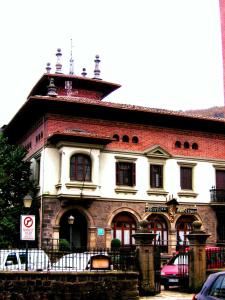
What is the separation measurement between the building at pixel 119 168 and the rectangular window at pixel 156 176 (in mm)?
68

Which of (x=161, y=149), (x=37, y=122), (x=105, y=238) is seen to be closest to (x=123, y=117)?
(x=161, y=149)

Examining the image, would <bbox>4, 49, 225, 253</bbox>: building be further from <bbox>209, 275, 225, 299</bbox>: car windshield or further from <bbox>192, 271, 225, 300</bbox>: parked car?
<bbox>209, 275, 225, 299</bbox>: car windshield

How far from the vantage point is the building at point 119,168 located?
34125mm

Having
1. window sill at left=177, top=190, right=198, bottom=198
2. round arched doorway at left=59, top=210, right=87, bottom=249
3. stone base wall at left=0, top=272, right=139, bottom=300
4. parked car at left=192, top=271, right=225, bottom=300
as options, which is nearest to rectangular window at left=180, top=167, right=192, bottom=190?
window sill at left=177, top=190, right=198, bottom=198

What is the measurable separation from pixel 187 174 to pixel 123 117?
6.16m

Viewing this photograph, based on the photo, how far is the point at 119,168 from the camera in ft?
120

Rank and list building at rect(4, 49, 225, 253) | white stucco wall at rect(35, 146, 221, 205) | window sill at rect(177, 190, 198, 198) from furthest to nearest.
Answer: window sill at rect(177, 190, 198, 198), building at rect(4, 49, 225, 253), white stucco wall at rect(35, 146, 221, 205)

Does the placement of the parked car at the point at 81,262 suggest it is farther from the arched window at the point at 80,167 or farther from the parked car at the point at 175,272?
the arched window at the point at 80,167

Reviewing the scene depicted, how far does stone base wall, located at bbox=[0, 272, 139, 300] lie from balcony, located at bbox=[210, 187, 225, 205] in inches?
822

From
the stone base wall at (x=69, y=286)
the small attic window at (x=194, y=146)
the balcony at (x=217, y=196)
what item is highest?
the small attic window at (x=194, y=146)

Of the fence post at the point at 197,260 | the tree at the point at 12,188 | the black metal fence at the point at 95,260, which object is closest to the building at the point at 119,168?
the tree at the point at 12,188

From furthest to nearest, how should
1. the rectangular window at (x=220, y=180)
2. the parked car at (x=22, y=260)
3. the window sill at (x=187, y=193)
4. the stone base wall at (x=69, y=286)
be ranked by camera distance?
the rectangular window at (x=220, y=180), the window sill at (x=187, y=193), the parked car at (x=22, y=260), the stone base wall at (x=69, y=286)

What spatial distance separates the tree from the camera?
1326 inches

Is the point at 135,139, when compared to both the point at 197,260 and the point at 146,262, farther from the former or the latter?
the point at 146,262
